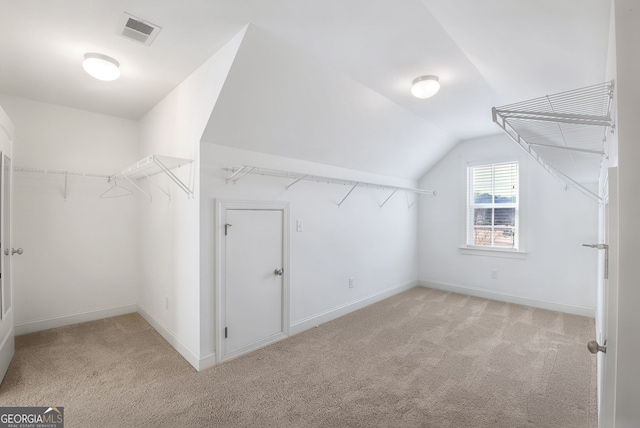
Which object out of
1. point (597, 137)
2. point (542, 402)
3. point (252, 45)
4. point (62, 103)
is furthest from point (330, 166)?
point (62, 103)

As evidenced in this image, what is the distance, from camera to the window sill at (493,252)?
4.45 m

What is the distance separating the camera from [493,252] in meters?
4.68

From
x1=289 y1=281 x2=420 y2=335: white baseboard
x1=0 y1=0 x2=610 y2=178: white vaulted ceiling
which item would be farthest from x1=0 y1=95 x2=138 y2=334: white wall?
x1=289 y1=281 x2=420 y2=335: white baseboard

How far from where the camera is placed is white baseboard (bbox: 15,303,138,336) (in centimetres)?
327

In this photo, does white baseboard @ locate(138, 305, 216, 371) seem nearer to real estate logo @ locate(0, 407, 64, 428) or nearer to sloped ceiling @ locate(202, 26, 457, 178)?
real estate logo @ locate(0, 407, 64, 428)

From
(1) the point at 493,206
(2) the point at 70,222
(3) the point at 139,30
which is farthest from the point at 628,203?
(2) the point at 70,222

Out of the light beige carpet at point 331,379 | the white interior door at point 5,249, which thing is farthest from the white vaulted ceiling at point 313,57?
the light beige carpet at point 331,379

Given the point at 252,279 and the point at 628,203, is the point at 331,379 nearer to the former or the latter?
the point at 252,279

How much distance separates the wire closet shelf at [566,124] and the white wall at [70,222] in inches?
173

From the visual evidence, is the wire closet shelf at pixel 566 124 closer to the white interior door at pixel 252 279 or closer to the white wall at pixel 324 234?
the white wall at pixel 324 234

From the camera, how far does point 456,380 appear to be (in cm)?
243

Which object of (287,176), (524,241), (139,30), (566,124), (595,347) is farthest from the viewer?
(524,241)

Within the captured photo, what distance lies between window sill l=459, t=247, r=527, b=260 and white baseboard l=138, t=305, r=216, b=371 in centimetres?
422

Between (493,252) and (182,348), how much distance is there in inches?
181
